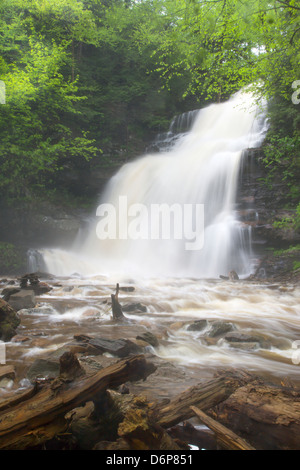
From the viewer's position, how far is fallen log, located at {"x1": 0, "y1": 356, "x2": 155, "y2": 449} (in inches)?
55.4

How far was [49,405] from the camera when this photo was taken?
5.04 ft

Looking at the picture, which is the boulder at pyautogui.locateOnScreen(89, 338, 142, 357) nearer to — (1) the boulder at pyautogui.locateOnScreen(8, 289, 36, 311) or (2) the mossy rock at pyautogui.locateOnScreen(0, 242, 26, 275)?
(1) the boulder at pyautogui.locateOnScreen(8, 289, 36, 311)

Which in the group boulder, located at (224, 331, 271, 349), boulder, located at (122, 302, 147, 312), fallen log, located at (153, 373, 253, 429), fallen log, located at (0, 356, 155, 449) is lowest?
boulder, located at (122, 302, 147, 312)

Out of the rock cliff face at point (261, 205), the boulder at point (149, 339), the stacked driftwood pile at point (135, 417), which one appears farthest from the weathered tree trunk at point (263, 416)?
the rock cliff face at point (261, 205)

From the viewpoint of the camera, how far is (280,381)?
9.96 ft

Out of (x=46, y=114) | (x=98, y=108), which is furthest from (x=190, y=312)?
(x=98, y=108)

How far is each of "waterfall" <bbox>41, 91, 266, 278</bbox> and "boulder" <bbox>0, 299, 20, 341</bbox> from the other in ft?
31.4

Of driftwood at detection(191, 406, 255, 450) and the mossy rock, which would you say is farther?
the mossy rock

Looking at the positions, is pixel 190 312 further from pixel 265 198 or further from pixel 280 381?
pixel 265 198

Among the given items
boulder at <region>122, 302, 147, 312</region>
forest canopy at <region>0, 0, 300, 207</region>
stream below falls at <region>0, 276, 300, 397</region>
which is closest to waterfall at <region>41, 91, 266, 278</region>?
forest canopy at <region>0, 0, 300, 207</region>

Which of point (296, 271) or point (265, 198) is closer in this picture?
point (296, 271)

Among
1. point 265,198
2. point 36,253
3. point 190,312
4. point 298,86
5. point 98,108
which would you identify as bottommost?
point 190,312

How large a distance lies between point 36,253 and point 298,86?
1404cm
